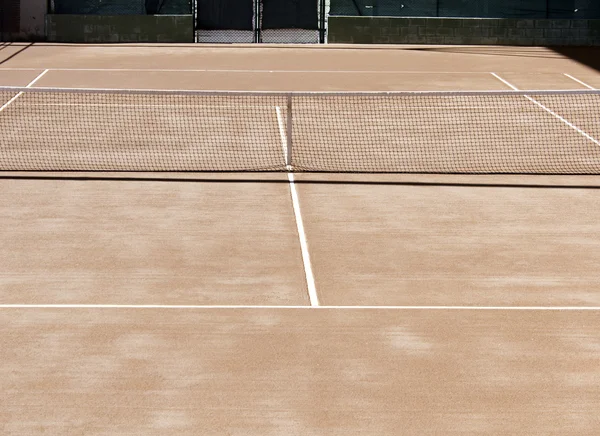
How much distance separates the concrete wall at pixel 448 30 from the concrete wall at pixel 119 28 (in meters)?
4.74

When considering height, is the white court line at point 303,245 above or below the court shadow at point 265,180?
below

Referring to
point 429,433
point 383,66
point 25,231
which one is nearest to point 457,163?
point 25,231

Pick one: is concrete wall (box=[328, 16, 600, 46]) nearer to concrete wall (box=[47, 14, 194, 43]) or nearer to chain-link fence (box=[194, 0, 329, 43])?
chain-link fence (box=[194, 0, 329, 43])

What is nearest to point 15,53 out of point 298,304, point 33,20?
point 33,20

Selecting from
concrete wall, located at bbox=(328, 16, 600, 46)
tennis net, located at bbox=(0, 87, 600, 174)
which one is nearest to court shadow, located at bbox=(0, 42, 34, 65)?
tennis net, located at bbox=(0, 87, 600, 174)

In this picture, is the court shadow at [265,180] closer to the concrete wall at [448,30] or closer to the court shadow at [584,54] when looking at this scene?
the court shadow at [584,54]

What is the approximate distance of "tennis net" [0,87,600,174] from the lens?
1675 centimetres

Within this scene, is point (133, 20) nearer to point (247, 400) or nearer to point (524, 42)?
point (524, 42)

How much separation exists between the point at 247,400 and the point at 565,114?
14919mm

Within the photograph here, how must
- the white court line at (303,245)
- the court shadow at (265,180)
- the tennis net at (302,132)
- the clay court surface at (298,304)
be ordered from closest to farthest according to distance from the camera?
the clay court surface at (298,304) → the white court line at (303,245) → the court shadow at (265,180) → the tennis net at (302,132)

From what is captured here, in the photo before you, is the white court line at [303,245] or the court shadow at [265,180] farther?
the court shadow at [265,180]

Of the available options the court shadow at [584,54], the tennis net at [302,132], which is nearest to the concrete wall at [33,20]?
the tennis net at [302,132]

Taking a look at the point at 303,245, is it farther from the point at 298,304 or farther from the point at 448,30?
the point at 448,30

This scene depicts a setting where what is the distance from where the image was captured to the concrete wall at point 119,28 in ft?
113
